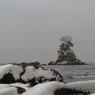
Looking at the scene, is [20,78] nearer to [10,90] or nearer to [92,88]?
[10,90]

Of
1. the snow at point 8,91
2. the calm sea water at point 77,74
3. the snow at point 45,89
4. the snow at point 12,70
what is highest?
the snow at point 12,70

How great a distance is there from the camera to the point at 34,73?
948 centimetres

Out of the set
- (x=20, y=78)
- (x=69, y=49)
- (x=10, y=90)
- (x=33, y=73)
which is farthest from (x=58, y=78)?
(x=69, y=49)

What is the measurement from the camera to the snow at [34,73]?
9.27 m

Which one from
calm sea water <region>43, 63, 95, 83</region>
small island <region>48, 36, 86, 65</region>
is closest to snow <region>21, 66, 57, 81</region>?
calm sea water <region>43, 63, 95, 83</region>

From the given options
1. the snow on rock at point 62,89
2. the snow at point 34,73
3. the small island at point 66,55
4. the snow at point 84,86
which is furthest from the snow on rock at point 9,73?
the small island at point 66,55

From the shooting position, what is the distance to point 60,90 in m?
3.84

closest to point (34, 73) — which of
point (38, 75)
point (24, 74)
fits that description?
point (38, 75)

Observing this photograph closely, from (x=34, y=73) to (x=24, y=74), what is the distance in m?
0.47

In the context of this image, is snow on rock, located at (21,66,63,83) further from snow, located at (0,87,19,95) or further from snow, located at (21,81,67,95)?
snow, located at (21,81,67,95)

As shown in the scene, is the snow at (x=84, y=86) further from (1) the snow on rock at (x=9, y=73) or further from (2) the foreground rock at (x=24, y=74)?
(1) the snow on rock at (x=9, y=73)

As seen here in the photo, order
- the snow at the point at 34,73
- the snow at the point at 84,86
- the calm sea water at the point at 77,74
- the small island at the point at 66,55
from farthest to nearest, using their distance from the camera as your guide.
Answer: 1. the small island at the point at 66,55
2. the calm sea water at the point at 77,74
3. the snow at the point at 34,73
4. the snow at the point at 84,86

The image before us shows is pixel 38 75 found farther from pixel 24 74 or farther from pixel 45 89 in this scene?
pixel 45 89

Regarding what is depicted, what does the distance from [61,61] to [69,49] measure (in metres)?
6.50
